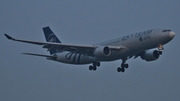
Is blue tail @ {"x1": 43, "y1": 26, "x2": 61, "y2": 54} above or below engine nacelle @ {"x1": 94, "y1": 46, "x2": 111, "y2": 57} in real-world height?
above

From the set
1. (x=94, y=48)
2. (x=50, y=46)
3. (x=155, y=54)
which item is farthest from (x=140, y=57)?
(x=50, y=46)

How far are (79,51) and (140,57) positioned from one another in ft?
25.2

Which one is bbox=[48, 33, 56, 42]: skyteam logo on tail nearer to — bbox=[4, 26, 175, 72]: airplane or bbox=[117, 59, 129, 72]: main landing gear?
bbox=[4, 26, 175, 72]: airplane

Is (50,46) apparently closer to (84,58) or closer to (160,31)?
(84,58)

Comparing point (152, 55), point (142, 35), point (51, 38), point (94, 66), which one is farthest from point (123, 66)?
point (51, 38)

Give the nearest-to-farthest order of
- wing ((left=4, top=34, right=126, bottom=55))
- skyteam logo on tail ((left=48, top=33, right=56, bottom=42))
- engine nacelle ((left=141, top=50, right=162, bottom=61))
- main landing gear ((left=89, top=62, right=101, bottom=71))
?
wing ((left=4, top=34, right=126, bottom=55))
engine nacelle ((left=141, top=50, right=162, bottom=61))
main landing gear ((left=89, top=62, right=101, bottom=71))
skyteam logo on tail ((left=48, top=33, right=56, bottom=42))

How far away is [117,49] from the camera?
54.9m

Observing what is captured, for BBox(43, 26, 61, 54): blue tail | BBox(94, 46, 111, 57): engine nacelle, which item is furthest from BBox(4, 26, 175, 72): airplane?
BBox(43, 26, 61, 54): blue tail

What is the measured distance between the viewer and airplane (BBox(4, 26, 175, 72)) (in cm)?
5259

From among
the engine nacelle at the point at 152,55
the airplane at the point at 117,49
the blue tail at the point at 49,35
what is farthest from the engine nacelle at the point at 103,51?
the blue tail at the point at 49,35

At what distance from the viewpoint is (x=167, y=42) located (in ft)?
172

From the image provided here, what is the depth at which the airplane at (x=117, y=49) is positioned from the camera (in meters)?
52.6

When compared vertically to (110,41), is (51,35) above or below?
above

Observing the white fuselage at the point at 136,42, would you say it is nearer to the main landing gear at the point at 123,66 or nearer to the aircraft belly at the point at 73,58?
the aircraft belly at the point at 73,58
